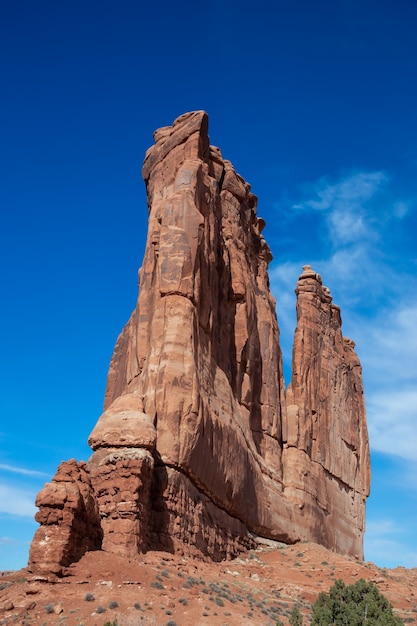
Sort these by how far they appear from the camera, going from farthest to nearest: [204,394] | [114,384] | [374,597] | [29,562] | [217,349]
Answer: [114,384] → [217,349] → [204,394] → [374,597] → [29,562]

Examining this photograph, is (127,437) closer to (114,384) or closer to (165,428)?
(165,428)

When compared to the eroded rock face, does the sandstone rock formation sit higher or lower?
higher

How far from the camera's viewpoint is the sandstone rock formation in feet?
69.1

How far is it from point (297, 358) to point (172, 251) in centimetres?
1974

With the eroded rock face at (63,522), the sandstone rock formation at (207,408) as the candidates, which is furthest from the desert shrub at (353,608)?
the eroded rock face at (63,522)

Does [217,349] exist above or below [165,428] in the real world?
above

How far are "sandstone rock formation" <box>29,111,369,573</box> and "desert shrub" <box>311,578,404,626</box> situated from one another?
5068 millimetres

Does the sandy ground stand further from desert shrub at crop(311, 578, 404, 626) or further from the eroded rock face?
desert shrub at crop(311, 578, 404, 626)

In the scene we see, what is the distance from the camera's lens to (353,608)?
18.8 m

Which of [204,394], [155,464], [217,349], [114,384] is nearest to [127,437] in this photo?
[155,464]

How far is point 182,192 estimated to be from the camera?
29.0 meters

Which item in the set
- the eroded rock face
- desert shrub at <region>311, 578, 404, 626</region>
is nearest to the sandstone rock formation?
the eroded rock face

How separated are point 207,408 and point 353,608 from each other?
30.2 ft

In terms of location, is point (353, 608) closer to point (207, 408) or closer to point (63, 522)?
point (63, 522)
